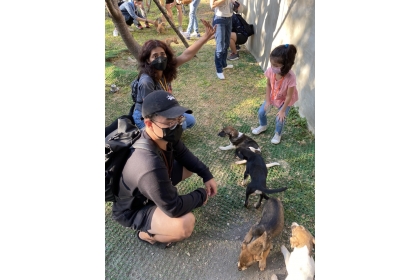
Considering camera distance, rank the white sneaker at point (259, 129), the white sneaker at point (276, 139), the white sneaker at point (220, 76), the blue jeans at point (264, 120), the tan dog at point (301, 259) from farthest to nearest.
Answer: the white sneaker at point (220, 76)
the white sneaker at point (259, 129)
the white sneaker at point (276, 139)
the blue jeans at point (264, 120)
the tan dog at point (301, 259)

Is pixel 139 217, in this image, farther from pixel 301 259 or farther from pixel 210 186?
pixel 301 259

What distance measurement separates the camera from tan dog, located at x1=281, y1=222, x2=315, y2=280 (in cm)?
239

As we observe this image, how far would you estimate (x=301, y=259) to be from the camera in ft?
8.05

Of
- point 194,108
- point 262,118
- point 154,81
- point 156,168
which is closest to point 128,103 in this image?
point 194,108

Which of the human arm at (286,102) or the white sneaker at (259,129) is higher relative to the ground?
the human arm at (286,102)

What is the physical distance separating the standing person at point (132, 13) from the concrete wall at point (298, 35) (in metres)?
5.06

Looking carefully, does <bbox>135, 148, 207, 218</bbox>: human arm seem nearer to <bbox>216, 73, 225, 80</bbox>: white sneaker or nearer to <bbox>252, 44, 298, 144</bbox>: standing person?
<bbox>252, 44, 298, 144</bbox>: standing person

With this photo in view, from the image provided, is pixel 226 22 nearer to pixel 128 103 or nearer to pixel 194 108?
pixel 194 108

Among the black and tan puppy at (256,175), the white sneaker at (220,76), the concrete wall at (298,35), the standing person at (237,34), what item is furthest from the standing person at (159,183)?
the standing person at (237,34)

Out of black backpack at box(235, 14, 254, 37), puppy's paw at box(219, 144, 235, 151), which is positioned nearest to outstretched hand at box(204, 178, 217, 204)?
puppy's paw at box(219, 144, 235, 151)

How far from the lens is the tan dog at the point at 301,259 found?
7.86 feet

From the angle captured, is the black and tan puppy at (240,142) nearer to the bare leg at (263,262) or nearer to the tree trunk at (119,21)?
the bare leg at (263,262)

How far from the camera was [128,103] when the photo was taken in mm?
6004

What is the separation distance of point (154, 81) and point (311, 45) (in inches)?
92.9
